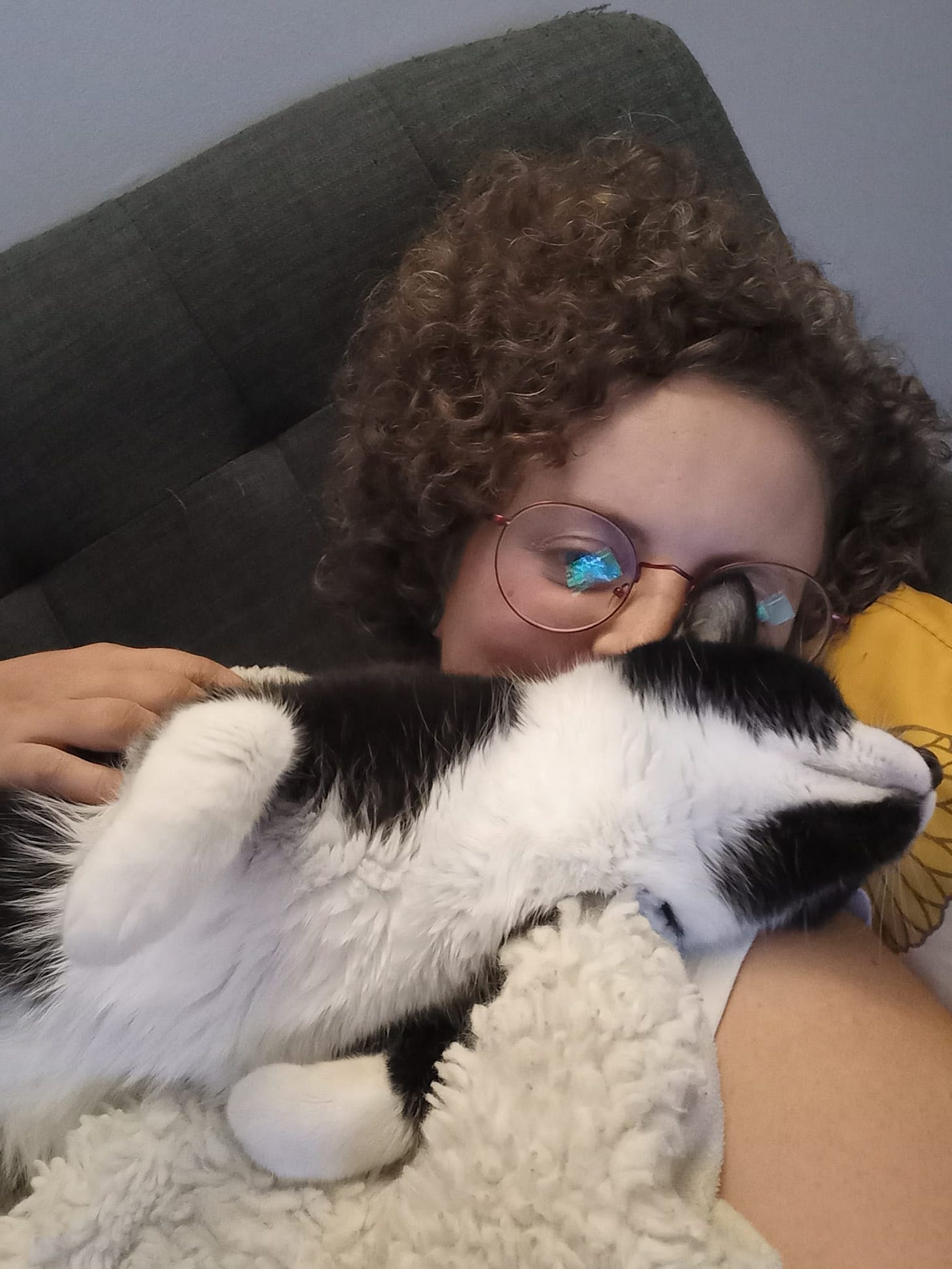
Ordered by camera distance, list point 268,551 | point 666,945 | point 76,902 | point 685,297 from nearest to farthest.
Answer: point 76,902 → point 666,945 → point 685,297 → point 268,551

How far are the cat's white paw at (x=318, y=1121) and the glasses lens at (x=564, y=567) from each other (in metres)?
0.55

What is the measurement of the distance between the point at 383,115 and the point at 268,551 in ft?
2.44

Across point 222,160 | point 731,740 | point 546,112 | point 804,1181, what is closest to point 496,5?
point 546,112

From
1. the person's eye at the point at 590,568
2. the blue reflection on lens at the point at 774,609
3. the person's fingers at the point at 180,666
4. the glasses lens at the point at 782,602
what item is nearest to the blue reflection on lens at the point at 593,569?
the person's eye at the point at 590,568

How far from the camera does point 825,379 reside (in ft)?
3.84

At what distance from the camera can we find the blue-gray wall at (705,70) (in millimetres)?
1305

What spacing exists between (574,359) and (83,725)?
75cm

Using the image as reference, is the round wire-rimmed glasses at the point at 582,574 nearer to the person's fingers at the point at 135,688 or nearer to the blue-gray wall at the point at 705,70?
the person's fingers at the point at 135,688

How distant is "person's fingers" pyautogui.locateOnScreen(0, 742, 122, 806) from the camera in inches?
32.8

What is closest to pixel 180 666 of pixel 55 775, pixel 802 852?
pixel 55 775

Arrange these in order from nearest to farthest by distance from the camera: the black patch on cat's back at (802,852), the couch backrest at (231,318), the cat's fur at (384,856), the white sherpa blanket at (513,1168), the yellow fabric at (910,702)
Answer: the white sherpa blanket at (513,1168)
the cat's fur at (384,856)
the black patch on cat's back at (802,852)
the yellow fabric at (910,702)
the couch backrest at (231,318)

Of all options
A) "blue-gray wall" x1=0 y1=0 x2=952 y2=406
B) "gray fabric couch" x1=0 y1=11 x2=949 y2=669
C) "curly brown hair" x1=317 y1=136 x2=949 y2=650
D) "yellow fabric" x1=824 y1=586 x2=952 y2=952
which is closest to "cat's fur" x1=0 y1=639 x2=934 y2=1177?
"yellow fabric" x1=824 y1=586 x2=952 y2=952

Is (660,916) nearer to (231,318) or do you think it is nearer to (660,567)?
(660,567)

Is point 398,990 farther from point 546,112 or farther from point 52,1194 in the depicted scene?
point 546,112
